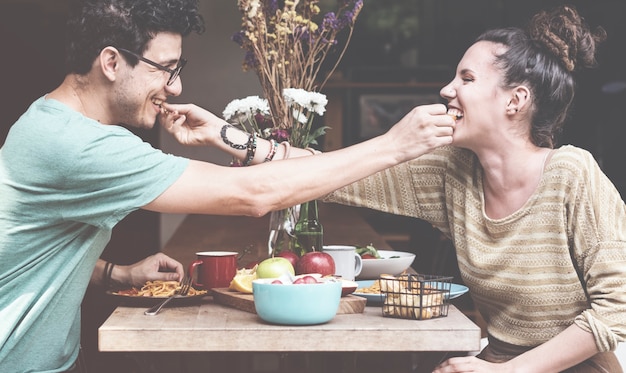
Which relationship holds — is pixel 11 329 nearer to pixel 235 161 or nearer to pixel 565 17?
pixel 235 161

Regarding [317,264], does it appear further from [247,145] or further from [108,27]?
[108,27]

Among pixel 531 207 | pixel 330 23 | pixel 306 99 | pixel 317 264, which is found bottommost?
pixel 317 264

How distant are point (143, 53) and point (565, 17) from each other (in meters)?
1.01

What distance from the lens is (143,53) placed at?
194 cm

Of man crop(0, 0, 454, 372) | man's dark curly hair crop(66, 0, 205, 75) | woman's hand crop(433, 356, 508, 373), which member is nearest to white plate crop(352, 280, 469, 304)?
woman's hand crop(433, 356, 508, 373)

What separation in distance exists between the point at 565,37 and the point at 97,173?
3.82 feet

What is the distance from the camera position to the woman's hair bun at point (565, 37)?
210cm

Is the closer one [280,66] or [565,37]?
[565,37]

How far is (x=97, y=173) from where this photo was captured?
1690 millimetres

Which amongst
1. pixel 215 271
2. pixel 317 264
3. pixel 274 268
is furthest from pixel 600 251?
pixel 215 271

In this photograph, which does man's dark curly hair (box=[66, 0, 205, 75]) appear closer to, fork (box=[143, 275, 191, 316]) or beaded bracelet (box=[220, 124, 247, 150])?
beaded bracelet (box=[220, 124, 247, 150])

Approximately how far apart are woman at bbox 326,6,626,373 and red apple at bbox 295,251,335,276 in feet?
1.07

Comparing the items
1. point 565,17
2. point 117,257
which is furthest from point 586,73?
point 565,17

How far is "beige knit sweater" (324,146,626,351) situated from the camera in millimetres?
1907
